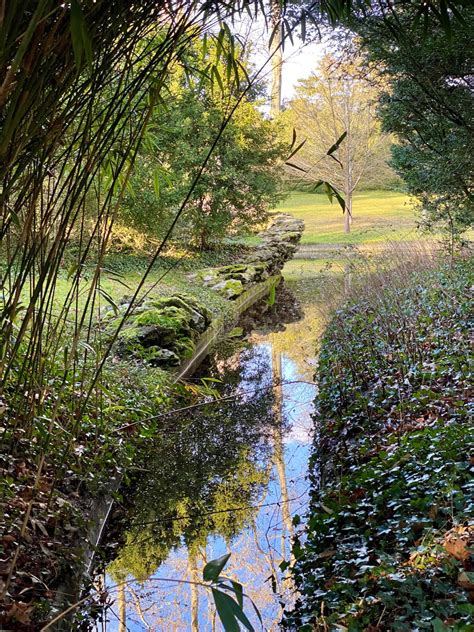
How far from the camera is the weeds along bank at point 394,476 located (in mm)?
2188

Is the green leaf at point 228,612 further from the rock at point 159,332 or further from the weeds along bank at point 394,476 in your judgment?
the rock at point 159,332

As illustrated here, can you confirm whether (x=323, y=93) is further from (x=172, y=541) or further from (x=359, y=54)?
(x=172, y=541)

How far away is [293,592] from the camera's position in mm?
3105

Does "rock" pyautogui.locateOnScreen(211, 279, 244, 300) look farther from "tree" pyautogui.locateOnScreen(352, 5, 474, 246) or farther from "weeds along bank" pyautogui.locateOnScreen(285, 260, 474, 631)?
"weeds along bank" pyautogui.locateOnScreen(285, 260, 474, 631)

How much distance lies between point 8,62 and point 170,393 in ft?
14.8

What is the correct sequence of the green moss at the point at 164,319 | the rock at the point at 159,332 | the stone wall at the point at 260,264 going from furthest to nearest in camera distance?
the stone wall at the point at 260,264, the green moss at the point at 164,319, the rock at the point at 159,332

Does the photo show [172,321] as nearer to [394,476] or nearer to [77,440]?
[77,440]

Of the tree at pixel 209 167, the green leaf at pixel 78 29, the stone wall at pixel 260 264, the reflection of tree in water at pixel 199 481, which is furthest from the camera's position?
the tree at pixel 209 167

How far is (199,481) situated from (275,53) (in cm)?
309

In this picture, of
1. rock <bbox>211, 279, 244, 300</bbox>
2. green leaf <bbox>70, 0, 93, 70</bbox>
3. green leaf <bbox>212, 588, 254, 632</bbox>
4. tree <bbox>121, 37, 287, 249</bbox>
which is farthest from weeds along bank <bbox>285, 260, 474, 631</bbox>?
tree <bbox>121, 37, 287, 249</bbox>

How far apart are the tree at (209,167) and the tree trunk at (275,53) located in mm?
1110

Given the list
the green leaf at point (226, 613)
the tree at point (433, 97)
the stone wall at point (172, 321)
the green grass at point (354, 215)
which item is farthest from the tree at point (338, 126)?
the green leaf at point (226, 613)

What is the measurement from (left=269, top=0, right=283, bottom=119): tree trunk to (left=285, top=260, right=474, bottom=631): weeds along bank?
1789 mm

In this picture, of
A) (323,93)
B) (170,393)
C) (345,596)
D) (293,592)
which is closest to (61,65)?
(345,596)
